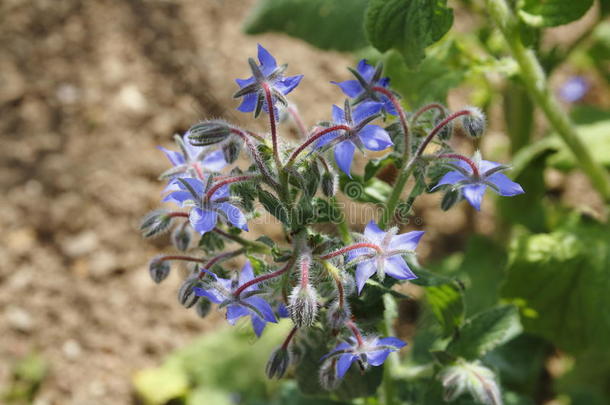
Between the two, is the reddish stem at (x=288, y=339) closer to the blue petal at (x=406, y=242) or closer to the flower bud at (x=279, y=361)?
the flower bud at (x=279, y=361)

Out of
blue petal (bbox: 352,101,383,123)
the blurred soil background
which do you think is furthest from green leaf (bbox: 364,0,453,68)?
the blurred soil background

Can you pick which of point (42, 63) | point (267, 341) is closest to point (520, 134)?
point (267, 341)

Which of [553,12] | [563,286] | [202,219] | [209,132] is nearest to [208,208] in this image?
[202,219]

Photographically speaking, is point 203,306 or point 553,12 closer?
point 203,306

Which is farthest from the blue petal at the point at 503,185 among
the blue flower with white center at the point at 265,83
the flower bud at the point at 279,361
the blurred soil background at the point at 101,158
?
the blurred soil background at the point at 101,158

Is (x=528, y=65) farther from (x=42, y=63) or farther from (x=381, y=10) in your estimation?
(x=42, y=63)

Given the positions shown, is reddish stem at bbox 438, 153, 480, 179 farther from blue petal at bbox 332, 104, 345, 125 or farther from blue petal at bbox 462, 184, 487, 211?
blue petal at bbox 332, 104, 345, 125

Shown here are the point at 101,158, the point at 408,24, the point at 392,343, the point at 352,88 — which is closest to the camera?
the point at 392,343

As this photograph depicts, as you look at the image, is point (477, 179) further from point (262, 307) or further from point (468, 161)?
point (262, 307)
